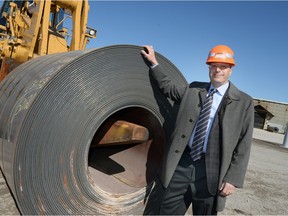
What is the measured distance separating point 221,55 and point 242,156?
2.52 ft

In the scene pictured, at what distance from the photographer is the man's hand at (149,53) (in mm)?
2250

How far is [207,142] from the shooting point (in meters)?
2.37

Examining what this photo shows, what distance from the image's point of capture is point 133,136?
2230 millimetres

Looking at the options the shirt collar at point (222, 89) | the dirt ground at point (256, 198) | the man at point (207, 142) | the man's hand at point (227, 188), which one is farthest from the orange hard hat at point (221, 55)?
the dirt ground at point (256, 198)

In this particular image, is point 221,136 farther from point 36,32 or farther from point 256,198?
point 36,32

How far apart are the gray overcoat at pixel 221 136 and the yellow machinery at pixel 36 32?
2.02m

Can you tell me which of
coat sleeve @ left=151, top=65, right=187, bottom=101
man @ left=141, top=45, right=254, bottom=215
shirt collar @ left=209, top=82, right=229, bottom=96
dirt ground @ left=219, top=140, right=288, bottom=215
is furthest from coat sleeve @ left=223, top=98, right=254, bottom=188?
dirt ground @ left=219, top=140, right=288, bottom=215

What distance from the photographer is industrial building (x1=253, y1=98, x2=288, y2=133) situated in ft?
125

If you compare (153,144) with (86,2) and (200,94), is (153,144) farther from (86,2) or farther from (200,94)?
(86,2)

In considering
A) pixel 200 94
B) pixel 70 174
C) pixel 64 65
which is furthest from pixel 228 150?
pixel 64 65

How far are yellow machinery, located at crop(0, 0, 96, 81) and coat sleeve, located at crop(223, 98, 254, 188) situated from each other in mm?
2464

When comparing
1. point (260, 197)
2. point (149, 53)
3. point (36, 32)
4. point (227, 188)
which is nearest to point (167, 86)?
point (149, 53)

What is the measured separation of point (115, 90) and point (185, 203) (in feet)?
3.73

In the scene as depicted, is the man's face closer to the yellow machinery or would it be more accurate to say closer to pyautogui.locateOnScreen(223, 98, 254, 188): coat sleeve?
pyautogui.locateOnScreen(223, 98, 254, 188): coat sleeve
